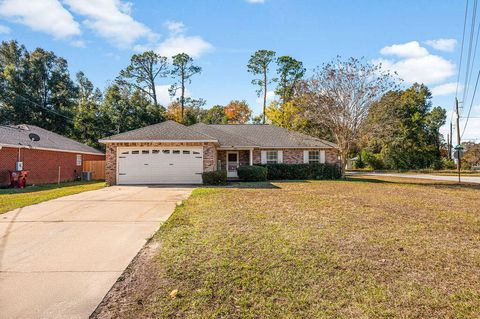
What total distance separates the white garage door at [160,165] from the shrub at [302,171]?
576 cm

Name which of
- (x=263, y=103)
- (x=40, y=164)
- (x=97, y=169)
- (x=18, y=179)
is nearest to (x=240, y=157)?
(x=97, y=169)

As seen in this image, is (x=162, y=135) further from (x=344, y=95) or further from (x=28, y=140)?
(x=344, y=95)

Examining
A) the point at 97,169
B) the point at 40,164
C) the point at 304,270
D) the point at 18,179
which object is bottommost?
the point at 304,270

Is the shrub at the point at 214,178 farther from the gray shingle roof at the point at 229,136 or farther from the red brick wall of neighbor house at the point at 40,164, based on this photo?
the red brick wall of neighbor house at the point at 40,164

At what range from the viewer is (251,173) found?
57.3ft

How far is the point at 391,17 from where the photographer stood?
13.1m

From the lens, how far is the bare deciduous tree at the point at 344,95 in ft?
61.1

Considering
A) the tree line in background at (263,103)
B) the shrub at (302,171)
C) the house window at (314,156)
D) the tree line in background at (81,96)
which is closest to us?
the tree line in background at (263,103)

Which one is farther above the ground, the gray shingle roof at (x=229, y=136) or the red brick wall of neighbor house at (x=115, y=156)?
the gray shingle roof at (x=229, y=136)

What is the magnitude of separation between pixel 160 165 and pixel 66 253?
11513 mm

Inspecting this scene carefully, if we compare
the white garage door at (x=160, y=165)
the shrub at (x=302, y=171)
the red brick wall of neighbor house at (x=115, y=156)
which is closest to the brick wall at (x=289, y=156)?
the shrub at (x=302, y=171)

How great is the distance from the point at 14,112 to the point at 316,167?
101 ft

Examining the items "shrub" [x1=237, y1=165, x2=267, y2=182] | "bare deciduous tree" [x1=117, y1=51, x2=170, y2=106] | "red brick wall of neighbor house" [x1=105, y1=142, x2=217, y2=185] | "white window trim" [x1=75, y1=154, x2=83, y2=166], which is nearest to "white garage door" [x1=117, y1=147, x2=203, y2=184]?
"red brick wall of neighbor house" [x1=105, y1=142, x2=217, y2=185]

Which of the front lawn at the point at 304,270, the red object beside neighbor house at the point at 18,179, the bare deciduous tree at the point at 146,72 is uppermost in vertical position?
the bare deciduous tree at the point at 146,72
